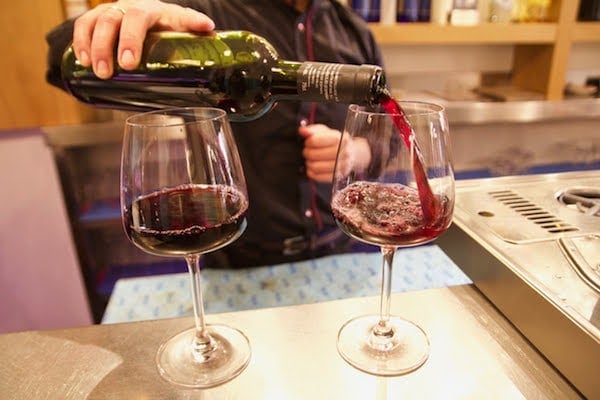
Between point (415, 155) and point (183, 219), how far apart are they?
0.26 metres

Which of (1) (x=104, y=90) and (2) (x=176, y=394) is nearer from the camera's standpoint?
(2) (x=176, y=394)

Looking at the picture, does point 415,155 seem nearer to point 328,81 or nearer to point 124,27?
point 328,81

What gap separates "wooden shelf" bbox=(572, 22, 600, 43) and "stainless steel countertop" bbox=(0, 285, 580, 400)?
1.68 meters

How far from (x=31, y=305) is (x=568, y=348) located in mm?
1992

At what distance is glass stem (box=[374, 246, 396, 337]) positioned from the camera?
21.9 inches

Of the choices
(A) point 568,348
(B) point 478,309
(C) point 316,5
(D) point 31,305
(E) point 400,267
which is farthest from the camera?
(D) point 31,305

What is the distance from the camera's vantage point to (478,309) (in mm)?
611

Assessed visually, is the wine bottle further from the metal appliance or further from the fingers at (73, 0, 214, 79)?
the metal appliance

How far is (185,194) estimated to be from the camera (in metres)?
0.53

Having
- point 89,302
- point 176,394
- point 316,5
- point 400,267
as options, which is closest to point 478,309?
point 400,267

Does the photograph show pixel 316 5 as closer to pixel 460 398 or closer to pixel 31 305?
pixel 460 398

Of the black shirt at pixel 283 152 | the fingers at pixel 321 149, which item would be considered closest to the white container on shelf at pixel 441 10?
the black shirt at pixel 283 152

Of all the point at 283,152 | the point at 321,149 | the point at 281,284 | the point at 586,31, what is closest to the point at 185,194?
the point at 281,284

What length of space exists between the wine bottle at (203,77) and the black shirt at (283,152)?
0.49 m
